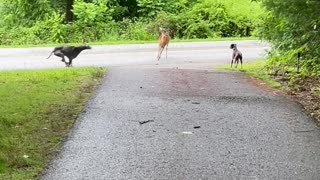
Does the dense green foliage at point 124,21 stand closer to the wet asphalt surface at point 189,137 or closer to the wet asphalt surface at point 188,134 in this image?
the wet asphalt surface at point 188,134

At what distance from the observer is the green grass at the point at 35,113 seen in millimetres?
6040

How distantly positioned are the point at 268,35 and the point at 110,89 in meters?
5.63

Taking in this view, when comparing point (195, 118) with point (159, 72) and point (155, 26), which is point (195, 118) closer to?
point (159, 72)

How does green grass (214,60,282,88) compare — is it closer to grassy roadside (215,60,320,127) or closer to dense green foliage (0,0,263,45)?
grassy roadside (215,60,320,127)

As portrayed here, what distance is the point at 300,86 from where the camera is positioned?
11891 millimetres

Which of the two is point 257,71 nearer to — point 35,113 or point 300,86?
point 300,86

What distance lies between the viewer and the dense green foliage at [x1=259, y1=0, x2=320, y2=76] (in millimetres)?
9884

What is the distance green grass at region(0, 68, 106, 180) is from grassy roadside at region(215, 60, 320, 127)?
3.65 meters

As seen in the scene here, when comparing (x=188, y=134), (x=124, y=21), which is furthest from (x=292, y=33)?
(x=124, y=21)

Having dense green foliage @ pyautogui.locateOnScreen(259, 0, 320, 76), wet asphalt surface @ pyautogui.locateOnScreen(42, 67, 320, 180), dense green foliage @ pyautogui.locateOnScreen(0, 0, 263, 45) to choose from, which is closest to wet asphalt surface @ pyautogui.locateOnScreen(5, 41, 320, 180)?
wet asphalt surface @ pyautogui.locateOnScreen(42, 67, 320, 180)

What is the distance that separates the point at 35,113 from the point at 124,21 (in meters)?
19.8

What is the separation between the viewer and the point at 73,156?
6.32 metres

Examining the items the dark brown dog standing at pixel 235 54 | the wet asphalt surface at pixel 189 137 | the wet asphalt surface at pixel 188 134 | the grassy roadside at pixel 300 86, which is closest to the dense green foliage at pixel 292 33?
the grassy roadside at pixel 300 86

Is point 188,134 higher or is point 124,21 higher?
point 124,21
